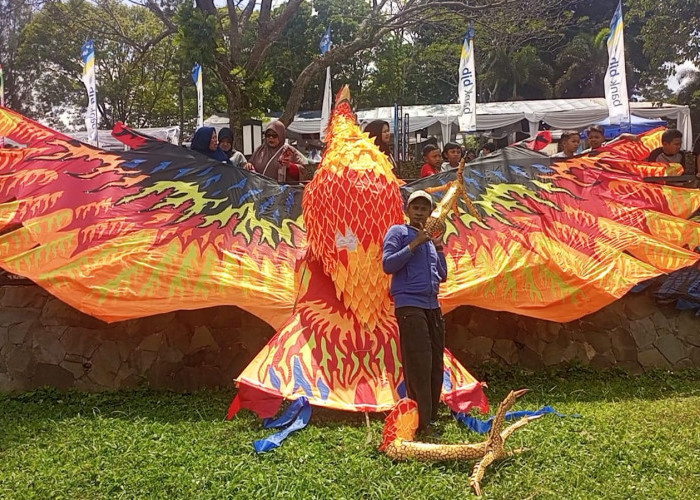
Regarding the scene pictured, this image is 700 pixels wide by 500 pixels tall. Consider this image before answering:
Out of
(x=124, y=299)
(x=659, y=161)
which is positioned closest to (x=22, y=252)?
(x=124, y=299)

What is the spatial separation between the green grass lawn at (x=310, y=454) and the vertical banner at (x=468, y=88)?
8515 mm

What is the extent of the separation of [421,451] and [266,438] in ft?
2.94

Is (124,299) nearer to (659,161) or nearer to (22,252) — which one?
(22,252)

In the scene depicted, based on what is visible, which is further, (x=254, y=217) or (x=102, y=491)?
(x=254, y=217)

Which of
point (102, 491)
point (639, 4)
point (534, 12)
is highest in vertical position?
point (639, 4)

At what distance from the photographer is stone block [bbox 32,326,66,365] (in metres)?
5.00

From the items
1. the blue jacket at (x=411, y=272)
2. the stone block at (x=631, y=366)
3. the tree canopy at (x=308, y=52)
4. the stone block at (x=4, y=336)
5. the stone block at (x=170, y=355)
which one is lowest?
the stone block at (x=631, y=366)

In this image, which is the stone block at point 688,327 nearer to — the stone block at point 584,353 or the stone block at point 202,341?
the stone block at point 584,353

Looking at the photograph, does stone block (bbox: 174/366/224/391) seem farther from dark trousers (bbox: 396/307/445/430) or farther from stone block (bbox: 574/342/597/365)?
stone block (bbox: 574/342/597/365)

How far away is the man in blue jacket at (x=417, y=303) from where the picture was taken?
11.8 ft

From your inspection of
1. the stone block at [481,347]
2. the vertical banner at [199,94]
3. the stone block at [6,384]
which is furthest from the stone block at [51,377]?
the vertical banner at [199,94]

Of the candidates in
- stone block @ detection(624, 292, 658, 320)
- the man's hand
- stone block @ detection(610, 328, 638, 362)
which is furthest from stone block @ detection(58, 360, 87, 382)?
stone block @ detection(624, 292, 658, 320)

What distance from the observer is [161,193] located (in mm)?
5051

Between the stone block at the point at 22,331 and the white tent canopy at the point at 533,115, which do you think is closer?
the stone block at the point at 22,331
